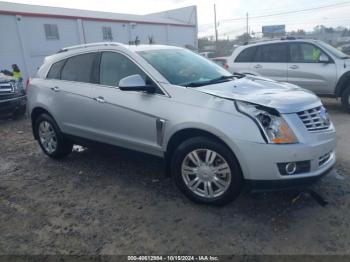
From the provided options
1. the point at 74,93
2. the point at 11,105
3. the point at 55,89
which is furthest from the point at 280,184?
the point at 11,105

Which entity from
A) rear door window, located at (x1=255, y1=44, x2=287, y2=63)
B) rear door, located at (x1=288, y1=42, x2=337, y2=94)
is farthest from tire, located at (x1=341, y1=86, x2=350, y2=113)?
rear door window, located at (x1=255, y1=44, x2=287, y2=63)

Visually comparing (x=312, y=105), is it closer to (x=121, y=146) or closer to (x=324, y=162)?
(x=324, y=162)

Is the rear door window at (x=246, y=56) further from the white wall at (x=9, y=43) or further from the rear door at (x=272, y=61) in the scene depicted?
the white wall at (x=9, y=43)

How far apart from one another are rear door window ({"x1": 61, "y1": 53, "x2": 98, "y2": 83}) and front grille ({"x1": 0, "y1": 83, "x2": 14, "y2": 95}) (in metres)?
4.99

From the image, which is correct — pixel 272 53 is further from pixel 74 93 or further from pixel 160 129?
pixel 160 129

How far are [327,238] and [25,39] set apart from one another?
2300 centimetres

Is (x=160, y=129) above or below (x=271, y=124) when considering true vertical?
below

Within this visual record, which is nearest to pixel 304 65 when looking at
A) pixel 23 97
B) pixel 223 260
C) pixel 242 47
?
pixel 242 47

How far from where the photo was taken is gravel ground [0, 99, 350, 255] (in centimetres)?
297

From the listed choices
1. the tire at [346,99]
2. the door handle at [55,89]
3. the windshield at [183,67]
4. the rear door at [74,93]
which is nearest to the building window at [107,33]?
the tire at [346,99]

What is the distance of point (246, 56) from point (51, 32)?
18.9 m

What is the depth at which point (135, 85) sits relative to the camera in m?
3.76

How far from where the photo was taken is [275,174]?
10.3 feet

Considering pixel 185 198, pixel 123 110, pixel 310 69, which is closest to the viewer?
pixel 185 198
